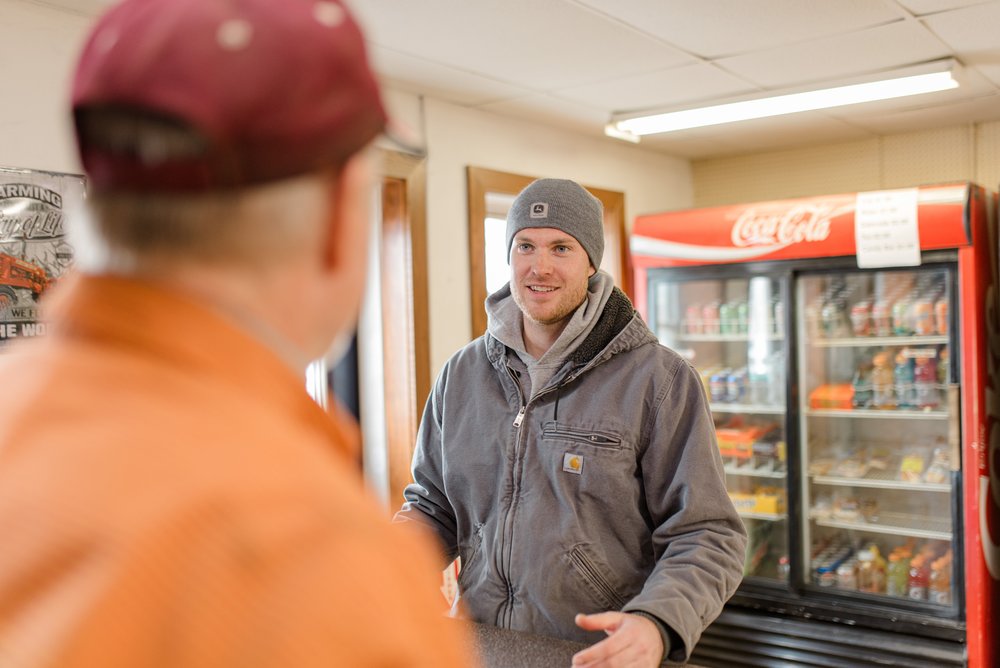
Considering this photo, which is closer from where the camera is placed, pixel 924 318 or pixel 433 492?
pixel 433 492

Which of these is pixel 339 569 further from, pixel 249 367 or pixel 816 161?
pixel 816 161

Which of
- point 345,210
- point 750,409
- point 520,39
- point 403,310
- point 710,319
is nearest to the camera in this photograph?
point 345,210

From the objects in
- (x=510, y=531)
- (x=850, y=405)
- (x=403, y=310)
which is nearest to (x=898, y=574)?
(x=850, y=405)

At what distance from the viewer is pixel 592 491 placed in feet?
5.70

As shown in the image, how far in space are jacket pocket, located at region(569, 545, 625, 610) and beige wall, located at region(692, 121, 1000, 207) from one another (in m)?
3.80

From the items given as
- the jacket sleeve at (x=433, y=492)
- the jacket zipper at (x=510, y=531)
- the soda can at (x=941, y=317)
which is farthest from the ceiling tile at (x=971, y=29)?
the jacket sleeve at (x=433, y=492)

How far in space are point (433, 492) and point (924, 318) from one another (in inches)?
109

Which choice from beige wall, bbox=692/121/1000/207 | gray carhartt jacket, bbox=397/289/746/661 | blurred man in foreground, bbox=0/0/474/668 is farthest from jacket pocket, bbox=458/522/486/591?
beige wall, bbox=692/121/1000/207

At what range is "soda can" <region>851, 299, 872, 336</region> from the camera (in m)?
4.02

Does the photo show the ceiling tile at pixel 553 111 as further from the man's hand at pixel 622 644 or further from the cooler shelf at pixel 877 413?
the man's hand at pixel 622 644

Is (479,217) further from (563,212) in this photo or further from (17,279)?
(17,279)

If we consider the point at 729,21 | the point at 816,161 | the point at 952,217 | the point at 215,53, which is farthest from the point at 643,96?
the point at 215,53

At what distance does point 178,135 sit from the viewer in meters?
0.48

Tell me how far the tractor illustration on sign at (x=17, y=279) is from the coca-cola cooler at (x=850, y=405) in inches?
110
